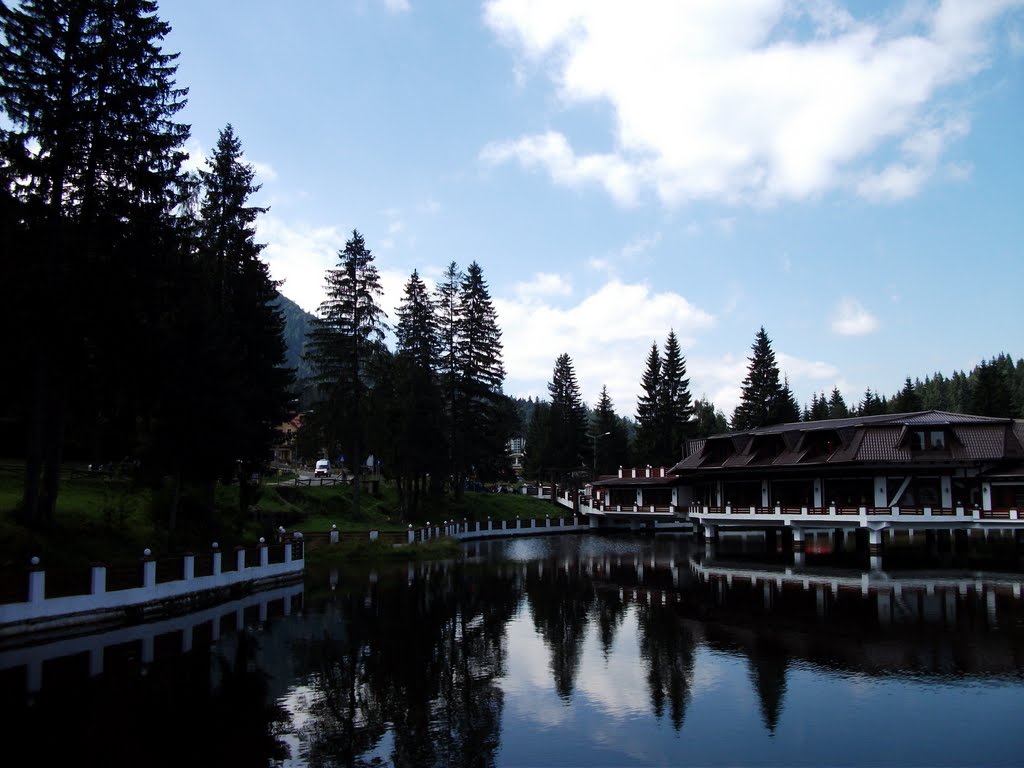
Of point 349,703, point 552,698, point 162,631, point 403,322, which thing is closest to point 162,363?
point 162,631

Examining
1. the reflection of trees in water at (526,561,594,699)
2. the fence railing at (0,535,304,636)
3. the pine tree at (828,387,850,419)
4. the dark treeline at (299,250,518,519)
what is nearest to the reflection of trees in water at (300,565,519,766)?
the reflection of trees in water at (526,561,594,699)

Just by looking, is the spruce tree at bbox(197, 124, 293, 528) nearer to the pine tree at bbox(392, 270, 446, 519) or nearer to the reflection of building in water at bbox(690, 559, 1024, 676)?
the pine tree at bbox(392, 270, 446, 519)

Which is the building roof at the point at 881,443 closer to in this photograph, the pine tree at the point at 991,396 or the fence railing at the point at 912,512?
the fence railing at the point at 912,512

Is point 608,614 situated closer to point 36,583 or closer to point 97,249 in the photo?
point 36,583

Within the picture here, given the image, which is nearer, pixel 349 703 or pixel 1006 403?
pixel 349 703

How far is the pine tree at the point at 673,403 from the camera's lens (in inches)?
3258

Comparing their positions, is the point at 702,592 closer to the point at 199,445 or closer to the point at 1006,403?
the point at 199,445

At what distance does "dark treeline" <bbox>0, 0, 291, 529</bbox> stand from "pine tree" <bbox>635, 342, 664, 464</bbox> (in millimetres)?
61841

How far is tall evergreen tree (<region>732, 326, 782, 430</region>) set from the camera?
83438 mm

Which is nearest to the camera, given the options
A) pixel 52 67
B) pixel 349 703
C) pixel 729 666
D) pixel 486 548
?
pixel 349 703

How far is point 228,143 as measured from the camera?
37.2 metres

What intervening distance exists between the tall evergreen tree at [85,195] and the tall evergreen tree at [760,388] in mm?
71650

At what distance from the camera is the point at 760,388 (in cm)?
8425

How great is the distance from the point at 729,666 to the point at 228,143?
112ft
